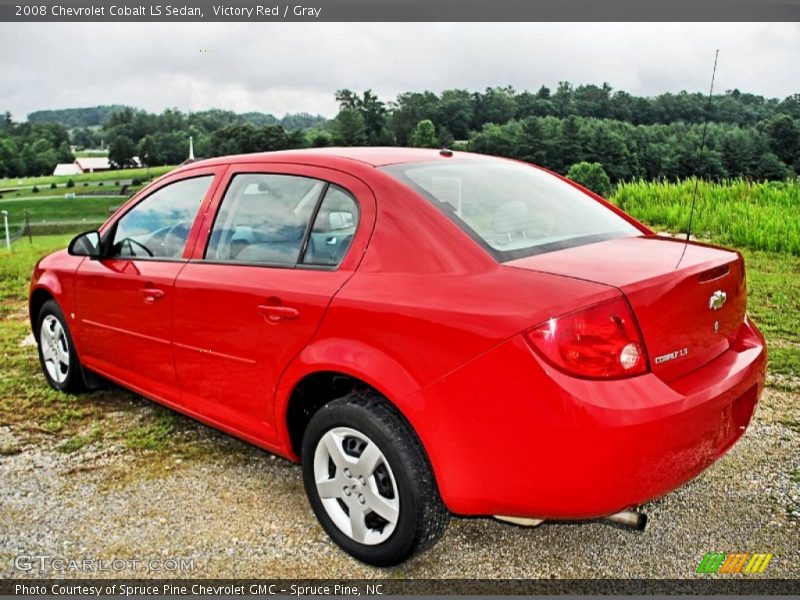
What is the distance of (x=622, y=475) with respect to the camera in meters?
2.22

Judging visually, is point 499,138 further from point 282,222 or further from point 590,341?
point 590,341

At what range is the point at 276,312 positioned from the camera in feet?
9.67

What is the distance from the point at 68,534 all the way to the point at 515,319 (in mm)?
2225

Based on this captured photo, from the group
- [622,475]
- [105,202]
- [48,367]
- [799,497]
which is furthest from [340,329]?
[105,202]

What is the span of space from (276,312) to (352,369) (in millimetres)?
515

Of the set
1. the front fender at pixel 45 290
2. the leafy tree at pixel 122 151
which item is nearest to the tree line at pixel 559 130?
the front fender at pixel 45 290

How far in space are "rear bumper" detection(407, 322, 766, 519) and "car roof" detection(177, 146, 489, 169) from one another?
3.92ft

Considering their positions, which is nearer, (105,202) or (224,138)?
(224,138)

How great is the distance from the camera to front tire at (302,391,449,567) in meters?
2.54

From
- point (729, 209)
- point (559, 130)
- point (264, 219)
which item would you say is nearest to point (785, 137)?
point (729, 209)

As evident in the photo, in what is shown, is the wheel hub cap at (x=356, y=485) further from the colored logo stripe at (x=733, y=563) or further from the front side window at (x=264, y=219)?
the colored logo stripe at (x=733, y=563)

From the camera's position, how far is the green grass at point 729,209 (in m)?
10.4

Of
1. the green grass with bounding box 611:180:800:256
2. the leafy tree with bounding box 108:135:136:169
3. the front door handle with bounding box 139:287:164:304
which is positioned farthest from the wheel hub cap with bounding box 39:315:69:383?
the leafy tree with bounding box 108:135:136:169

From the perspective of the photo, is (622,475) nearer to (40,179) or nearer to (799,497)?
(799,497)
